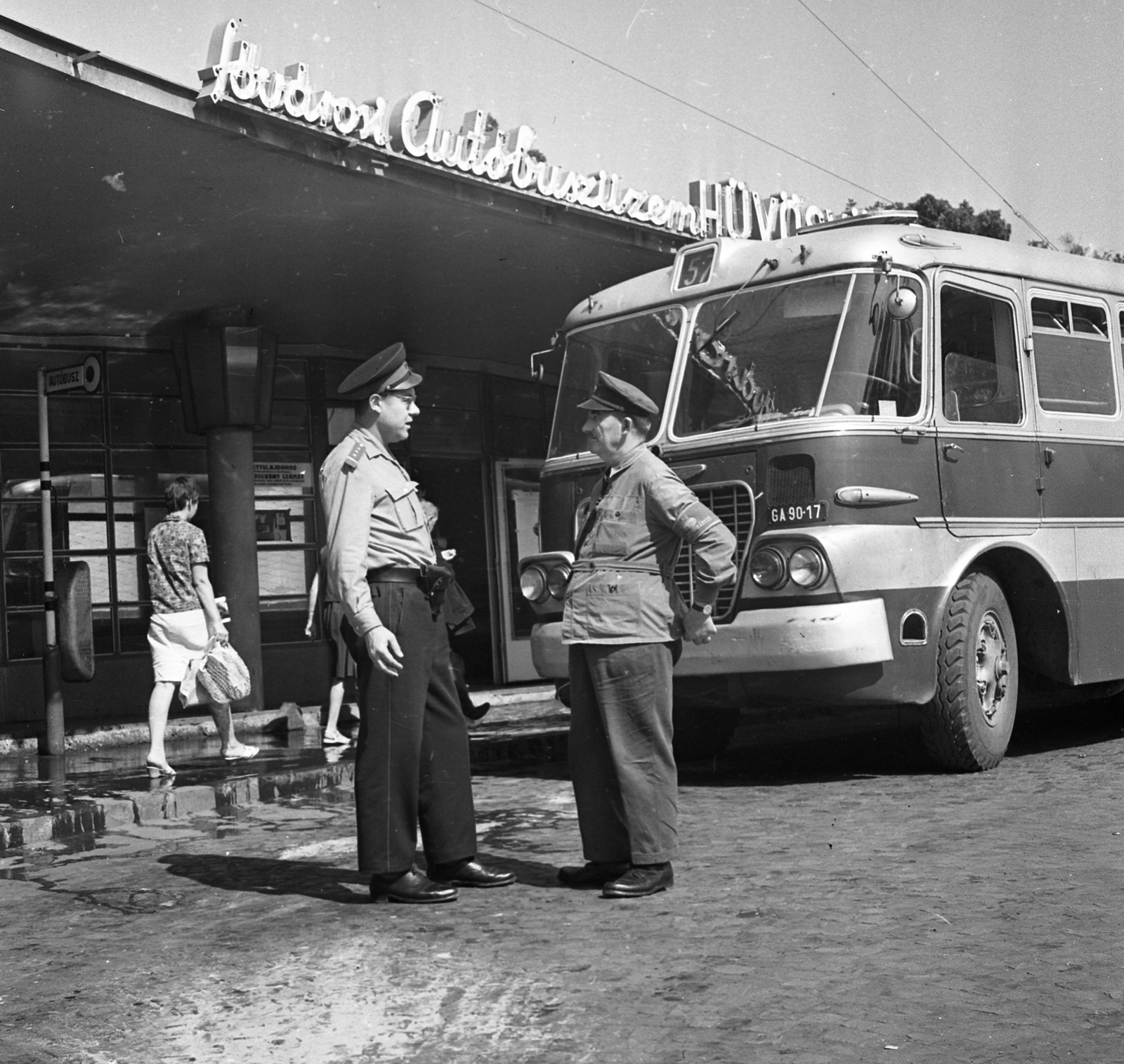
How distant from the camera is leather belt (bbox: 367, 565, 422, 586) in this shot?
579 centimetres

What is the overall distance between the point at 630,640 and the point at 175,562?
5113 millimetres

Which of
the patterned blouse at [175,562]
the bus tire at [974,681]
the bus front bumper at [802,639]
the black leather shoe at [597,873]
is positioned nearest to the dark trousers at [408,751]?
the black leather shoe at [597,873]

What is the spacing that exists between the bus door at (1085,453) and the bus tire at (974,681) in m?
0.63

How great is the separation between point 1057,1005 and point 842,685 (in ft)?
13.0

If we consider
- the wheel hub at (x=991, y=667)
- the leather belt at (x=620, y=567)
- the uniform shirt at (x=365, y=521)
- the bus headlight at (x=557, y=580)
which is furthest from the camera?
the bus headlight at (x=557, y=580)

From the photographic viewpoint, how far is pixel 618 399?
19.8 ft

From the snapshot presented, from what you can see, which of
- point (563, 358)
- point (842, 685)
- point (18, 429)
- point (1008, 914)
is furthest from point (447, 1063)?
point (18, 429)

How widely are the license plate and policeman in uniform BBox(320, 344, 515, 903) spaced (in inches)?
107

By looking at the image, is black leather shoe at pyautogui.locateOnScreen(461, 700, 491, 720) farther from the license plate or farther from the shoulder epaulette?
the shoulder epaulette

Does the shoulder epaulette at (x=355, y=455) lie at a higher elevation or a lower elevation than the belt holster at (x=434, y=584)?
higher

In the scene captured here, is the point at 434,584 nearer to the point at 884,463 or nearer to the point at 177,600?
the point at 884,463

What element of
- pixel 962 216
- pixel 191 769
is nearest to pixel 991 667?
pixel 191 769

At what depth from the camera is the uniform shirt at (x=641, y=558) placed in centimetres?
583

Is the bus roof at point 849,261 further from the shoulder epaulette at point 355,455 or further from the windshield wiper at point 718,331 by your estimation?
the shoulder epaulette at point 355,455
